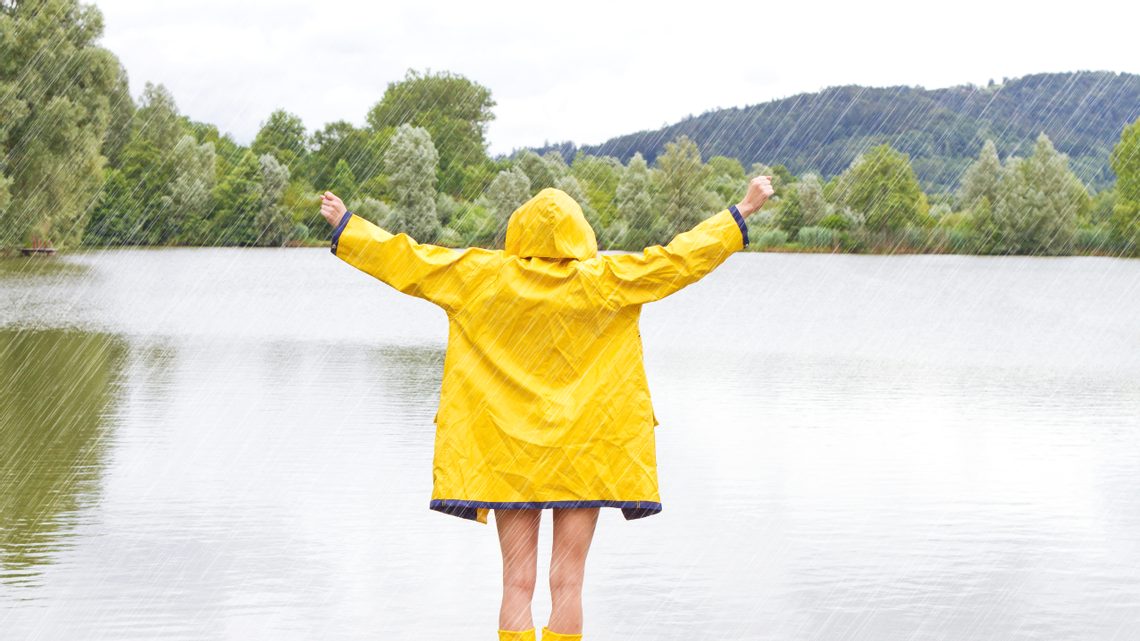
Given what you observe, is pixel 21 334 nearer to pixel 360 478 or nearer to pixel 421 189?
pixel 360 478

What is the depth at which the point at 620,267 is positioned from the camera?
12.4ft

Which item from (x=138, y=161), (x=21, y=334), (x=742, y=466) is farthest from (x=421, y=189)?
(x=742, y=466)

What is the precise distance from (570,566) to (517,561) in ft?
0.53

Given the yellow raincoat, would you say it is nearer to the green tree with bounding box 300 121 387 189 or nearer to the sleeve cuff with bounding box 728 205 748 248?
the sleeve cuff with bounding box 728 205 748 248

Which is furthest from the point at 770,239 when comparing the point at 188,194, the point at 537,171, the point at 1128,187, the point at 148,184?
the point at 148,184

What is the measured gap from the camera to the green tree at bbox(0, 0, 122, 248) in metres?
44.0

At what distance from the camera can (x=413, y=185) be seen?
7350cm

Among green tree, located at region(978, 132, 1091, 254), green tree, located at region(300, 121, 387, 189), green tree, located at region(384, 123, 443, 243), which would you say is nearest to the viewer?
green tree, located at region(384, 123, 443, 243)

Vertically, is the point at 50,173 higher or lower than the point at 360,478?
lower

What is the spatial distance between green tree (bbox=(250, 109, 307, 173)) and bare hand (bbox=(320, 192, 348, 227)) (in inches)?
3398

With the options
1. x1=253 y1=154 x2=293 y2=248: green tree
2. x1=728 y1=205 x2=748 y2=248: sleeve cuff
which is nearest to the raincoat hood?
x1=728 y1=205 x2=748 y2=248: sleeve cuff

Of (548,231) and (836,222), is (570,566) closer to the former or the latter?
(548,231)

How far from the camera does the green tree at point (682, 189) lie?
75.6 metres

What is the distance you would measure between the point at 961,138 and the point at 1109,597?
127 metres
